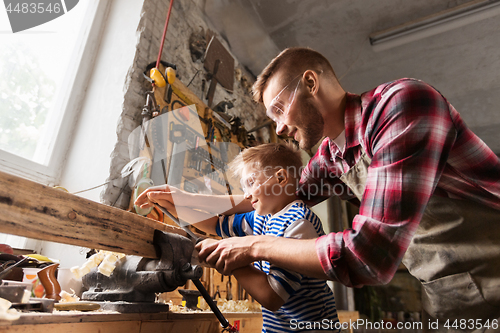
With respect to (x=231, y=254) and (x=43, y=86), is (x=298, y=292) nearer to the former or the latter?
Answer: (x=231, y=254)

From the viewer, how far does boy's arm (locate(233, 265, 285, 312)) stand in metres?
0.95

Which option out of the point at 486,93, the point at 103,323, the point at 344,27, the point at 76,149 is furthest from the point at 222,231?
the point at 486,93

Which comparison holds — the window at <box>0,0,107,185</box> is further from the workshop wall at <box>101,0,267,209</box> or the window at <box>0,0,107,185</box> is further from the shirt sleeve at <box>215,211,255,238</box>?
the shirt sleeve at <box>215,211,255,238</box>

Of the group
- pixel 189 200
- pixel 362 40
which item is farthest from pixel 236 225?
pixel 362 40

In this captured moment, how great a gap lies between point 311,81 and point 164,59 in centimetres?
157

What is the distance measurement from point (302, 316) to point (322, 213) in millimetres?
3740

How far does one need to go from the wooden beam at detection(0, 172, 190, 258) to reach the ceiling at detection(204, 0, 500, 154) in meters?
3.02

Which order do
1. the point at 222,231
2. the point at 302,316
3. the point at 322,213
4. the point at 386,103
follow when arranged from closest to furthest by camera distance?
the point at 386,103 → the point at 302,316 → the point at 222,231 → the point at 322,213

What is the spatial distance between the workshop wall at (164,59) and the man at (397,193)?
1049 millimetres

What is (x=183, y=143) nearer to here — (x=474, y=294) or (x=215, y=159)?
(x=215, y=159)

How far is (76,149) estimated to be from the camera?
6.73 ft

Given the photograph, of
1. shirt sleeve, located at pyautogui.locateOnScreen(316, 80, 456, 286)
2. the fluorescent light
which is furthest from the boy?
the fluorescent light

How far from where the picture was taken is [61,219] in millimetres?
673

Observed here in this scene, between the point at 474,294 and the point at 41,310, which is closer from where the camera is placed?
the point at 41,310
